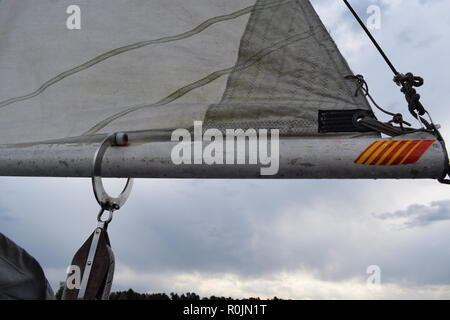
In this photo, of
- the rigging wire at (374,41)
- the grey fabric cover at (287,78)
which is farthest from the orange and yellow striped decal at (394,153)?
the rigging wire at (374,41)

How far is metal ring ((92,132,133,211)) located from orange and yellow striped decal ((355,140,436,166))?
32.0 inches

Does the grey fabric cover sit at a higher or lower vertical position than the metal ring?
higher

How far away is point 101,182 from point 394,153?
988 mm

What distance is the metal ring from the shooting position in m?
1.69

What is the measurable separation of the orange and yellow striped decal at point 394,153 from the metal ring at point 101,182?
814 millimetres

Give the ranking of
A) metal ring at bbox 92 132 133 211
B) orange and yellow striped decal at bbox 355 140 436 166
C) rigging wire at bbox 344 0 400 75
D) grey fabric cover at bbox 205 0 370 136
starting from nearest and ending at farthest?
orange and yellow striped decal at bbox 355 140 436 166, metal ring at bbox 92 132 133 211, grey fabric cover at bbox 205 0 370 136, rigging wire at bbox 344 0 400 75

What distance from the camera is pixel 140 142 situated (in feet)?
5.93

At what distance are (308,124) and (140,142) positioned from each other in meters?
0.61

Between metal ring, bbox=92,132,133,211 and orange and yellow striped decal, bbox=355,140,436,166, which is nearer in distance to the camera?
orange and yellow striped decal, bbox=355,140,436,166

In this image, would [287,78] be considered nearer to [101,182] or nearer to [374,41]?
[374,41]

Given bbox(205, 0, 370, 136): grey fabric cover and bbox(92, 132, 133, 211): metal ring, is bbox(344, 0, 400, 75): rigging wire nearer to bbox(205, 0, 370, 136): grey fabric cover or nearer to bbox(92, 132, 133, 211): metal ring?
bbox(205, 0, 370, 136): grey fabric cover

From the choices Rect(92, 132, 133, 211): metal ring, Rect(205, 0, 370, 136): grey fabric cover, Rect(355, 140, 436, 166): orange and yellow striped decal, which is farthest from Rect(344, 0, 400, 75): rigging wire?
Rect(92, 132, 133, 211): metal ring
